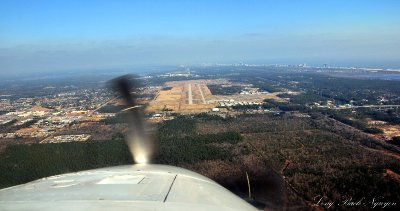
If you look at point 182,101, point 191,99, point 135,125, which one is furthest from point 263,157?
point 191,99

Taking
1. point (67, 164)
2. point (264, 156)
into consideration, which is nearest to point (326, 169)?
point (264, 156)

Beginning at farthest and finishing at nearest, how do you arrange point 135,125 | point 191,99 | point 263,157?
point 191,99, point 263,157, point 135,125

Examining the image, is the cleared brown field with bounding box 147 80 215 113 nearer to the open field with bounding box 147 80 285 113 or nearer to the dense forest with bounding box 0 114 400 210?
the open field with bounding box 147 80 285 113

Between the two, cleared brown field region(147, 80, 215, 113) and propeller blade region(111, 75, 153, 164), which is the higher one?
propeller blade region(111, 75, 153, 164)

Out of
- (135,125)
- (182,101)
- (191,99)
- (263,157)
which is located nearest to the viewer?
(135,125)

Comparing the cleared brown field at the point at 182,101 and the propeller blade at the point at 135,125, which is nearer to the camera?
the propeller blade at the point at 135,125

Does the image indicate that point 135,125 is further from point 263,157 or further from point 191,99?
point 191,99

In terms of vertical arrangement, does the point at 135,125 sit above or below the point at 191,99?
above

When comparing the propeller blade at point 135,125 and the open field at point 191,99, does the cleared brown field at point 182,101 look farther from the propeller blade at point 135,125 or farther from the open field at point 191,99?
the propeller blade at point 135,125

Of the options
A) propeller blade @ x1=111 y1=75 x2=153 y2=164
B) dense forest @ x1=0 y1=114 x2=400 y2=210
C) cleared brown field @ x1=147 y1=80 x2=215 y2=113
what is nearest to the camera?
propeller blade @ x1=111 y1=75 x2=153 y2=164

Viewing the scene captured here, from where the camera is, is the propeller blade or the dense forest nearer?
the propeller blade

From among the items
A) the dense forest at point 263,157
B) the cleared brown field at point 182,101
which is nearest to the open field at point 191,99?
the cleared brown field at point 182,101

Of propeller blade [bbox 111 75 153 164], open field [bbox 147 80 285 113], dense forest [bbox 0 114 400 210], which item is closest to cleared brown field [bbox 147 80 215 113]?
open field [bbox 147 80 285 113]
